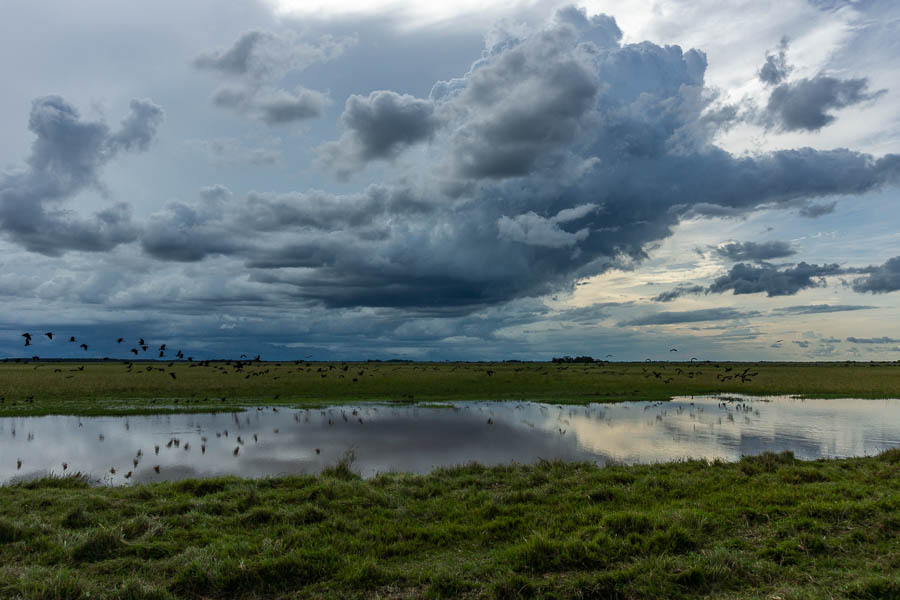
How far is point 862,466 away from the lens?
17312 mm

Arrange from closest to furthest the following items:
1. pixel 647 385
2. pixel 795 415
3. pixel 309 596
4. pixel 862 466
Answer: pixel 309 596
pixel 862 466
pixel 795 415
pixel 647 385

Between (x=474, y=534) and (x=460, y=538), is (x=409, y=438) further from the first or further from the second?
(x=460, y=538)

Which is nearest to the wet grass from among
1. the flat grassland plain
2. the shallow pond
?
the flat grassland plain

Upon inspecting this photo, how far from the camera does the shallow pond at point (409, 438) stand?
2072 centimetres

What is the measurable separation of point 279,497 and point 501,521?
19.1 feet

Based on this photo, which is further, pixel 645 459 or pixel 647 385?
pixel 647 385

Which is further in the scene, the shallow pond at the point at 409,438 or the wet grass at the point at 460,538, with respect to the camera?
the shallow pond at the point at 409,438

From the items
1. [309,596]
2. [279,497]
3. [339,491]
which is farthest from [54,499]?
[309,596]

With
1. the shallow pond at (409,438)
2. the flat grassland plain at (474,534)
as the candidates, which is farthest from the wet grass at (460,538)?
the shallow pond at (409,438)

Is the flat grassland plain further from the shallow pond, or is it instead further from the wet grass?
the shallow pond

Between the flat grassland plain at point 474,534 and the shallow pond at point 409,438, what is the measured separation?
4589mm

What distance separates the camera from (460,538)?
10.6m

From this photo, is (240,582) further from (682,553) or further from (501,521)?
(682,553)

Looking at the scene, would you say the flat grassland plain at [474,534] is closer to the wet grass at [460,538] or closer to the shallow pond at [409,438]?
the wet grass at [460,538]
